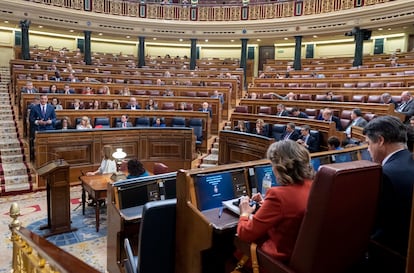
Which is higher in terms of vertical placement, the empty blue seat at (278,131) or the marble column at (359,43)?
the marble column at (359,43)

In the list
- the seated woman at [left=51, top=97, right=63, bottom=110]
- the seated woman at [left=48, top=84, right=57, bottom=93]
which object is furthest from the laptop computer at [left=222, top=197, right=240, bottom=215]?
the seated woman at [left=48, top=84, right=57, bottom=93]

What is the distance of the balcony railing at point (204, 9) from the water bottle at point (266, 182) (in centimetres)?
1052

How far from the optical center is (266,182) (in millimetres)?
2201

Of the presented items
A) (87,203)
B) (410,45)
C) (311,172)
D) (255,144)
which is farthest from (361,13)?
(311,172)

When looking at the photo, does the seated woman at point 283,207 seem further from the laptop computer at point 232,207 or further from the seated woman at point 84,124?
the seated woman at point 84,124

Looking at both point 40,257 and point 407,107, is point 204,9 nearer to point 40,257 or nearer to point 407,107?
point 407,107

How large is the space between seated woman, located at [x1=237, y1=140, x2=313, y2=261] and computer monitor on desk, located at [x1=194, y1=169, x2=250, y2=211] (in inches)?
16.9

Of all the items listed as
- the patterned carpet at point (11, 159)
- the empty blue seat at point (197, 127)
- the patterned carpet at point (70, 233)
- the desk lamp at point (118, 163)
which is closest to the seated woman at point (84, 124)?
the patterned carpet at point (11, 159)

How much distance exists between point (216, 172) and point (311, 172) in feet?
2.25

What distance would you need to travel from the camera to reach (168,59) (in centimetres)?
1445

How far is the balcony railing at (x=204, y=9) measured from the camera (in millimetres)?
11562

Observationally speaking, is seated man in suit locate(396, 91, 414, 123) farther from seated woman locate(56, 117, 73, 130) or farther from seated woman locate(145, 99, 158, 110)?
seated woman locate(56, 117, 73, 130)

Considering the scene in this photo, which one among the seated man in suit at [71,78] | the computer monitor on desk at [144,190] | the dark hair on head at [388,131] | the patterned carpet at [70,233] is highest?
the seated man in suit at [71,78]

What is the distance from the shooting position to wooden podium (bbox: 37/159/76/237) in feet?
12.3
